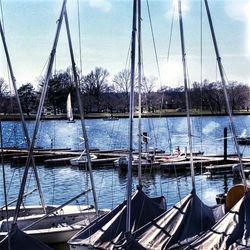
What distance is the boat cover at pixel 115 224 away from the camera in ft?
54.2

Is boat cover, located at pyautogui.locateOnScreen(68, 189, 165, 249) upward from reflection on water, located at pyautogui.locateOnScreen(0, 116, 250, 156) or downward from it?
upward

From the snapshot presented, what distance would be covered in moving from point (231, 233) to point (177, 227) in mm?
1945

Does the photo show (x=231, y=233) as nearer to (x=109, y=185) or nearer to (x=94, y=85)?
(x=109, y=185)

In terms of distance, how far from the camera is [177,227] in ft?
53.9

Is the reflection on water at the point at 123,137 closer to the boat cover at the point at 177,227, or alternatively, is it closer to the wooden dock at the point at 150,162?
the wooden dock at the point at 150,162

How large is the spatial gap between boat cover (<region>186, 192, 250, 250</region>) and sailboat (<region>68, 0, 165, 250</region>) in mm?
2279

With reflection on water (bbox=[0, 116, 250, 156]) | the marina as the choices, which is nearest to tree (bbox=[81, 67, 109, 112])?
reflection on water (bbox=[0, 116, 250, 156])

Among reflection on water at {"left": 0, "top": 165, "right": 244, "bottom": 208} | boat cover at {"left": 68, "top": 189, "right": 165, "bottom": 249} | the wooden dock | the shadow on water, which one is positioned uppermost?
boat cover at {"left": 68, "top": 189, "right": 165, "bottom": 249}

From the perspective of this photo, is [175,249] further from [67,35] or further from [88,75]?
[88,75]

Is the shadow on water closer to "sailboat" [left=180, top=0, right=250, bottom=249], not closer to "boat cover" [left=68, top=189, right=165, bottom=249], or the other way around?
"boat cover" [left=68, top=189, right=165, bottom=249]

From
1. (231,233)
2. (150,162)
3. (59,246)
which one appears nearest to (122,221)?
(231,233)

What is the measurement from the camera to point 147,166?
51.1 m

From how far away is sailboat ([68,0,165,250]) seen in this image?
52.9 ft

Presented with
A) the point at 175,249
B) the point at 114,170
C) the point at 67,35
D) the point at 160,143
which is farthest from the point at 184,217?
the point at 160,143
